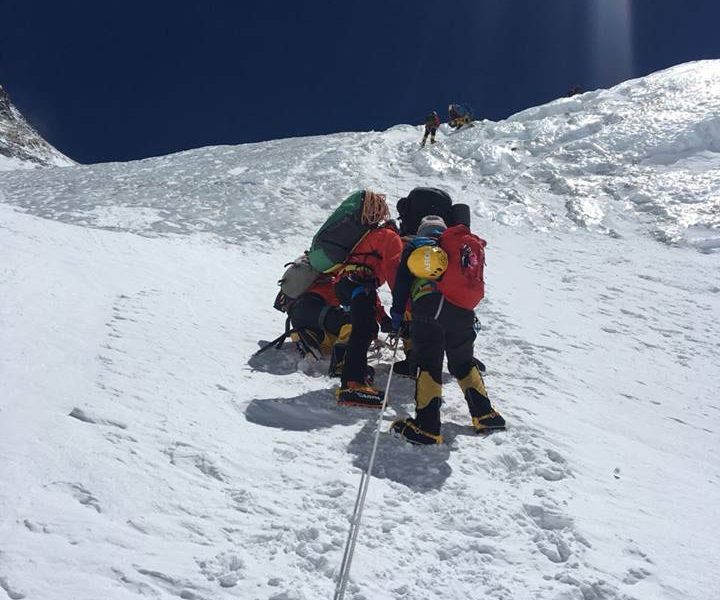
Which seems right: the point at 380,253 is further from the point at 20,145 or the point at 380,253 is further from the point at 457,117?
the point at 20,145

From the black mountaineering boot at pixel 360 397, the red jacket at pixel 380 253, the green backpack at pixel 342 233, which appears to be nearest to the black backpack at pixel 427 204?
the red jacket at pixel 380 253

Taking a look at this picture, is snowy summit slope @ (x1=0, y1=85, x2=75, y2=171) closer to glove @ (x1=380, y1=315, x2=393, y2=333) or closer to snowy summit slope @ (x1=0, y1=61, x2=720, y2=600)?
snowy summit slope @ (x1=0, y1=61, x2=720, y2=600)

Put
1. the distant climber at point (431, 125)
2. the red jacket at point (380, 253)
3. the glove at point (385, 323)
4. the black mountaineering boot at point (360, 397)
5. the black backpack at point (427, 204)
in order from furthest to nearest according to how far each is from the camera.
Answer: the distant climber at point (431, 125)
the glove at point (385, 323)
the black backpack at point (427, 204)
the red jacket at point (380, 253)
the black mountaineering boot at point (360, 397)

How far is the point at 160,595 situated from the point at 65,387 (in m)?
1.99

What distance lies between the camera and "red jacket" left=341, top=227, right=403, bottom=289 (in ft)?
17.3

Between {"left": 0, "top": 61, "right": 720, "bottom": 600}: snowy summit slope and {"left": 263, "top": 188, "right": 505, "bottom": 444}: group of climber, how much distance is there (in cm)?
25

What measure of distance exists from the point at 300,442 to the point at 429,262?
1604 mm

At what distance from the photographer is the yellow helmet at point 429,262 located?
14.7ft

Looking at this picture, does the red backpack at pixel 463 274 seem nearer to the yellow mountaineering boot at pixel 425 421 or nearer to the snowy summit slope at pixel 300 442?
the yellow mountaineering boot at pixel 425 421

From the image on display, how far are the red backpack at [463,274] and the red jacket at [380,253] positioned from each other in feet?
2.42

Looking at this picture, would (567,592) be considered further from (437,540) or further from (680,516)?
(680,516)

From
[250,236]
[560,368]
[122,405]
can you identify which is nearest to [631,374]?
[560,368]

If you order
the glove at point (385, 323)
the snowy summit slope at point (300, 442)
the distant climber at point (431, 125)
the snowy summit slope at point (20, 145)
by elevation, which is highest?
the snowy summit slope at point (20, 145)

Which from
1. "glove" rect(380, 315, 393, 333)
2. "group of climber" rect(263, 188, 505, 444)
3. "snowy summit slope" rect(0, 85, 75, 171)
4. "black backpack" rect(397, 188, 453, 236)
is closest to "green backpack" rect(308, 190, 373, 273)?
"group of climber" rect(263, 188, 505, 444)
